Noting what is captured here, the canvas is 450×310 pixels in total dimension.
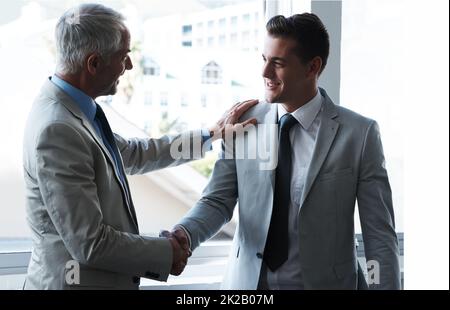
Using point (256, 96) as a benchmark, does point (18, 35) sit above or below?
above

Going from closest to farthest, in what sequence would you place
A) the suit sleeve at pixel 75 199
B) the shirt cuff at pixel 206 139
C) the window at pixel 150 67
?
the suit sleeve at pixel 75 199 → the shirt cuff at pixel 206 139 → the window at pixel 150 67

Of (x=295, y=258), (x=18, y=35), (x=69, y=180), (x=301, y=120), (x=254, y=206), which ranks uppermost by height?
(x=18, y=35)

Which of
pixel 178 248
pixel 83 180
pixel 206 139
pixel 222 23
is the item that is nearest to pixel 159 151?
pixel 206 139

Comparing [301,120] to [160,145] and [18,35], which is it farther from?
[18,35]

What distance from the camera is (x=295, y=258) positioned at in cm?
174

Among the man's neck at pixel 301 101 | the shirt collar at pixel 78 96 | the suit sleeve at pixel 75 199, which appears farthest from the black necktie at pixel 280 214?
the shirt collar at pixel 78 96

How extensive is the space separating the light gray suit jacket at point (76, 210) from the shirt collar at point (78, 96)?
0.08ft

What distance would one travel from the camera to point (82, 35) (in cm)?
158

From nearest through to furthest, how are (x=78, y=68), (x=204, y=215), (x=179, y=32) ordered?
(x=78, y=68) < (x=204, y=215) < (x=179, y=32)

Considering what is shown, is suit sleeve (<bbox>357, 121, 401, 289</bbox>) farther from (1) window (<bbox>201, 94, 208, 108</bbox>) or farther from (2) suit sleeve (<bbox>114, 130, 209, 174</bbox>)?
(1) window (<bbox>201, 94, 208, 108</bbox>)

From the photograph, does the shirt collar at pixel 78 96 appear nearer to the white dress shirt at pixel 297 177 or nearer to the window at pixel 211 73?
the white dress shirt at pixel 297 177

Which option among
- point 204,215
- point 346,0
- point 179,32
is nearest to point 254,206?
point 204,215

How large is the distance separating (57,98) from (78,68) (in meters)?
0.11

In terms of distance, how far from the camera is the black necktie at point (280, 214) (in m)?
1.74
